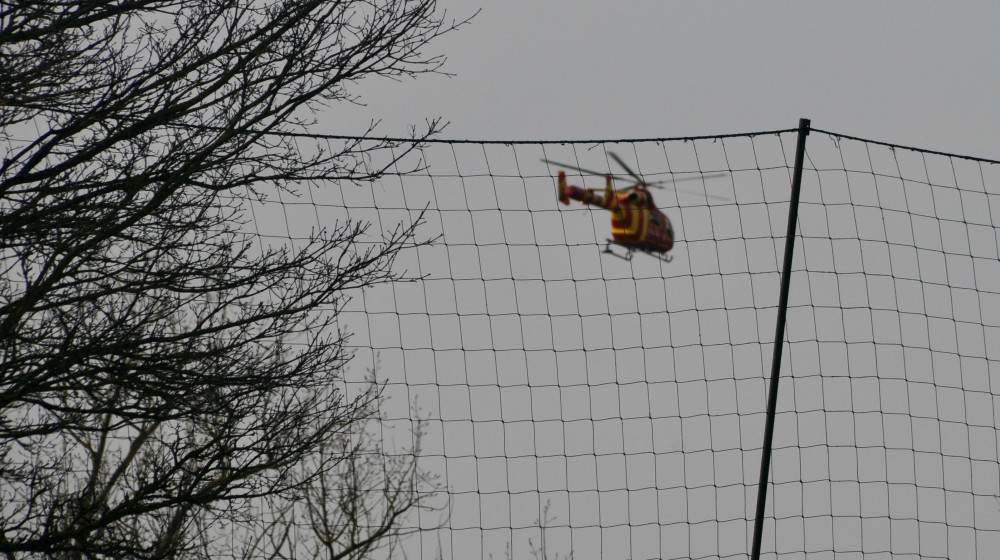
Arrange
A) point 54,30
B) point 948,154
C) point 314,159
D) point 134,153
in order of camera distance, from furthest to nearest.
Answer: point 948,154
point 314,159
point 134,153
point 54,30

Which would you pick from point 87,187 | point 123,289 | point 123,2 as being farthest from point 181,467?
point 123,2

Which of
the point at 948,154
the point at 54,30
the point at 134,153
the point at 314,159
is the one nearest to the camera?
the point at 54,30

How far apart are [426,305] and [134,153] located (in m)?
1.05

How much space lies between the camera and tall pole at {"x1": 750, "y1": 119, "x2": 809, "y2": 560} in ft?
11.6

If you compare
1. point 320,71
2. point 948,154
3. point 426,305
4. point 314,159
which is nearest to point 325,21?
point 320,71

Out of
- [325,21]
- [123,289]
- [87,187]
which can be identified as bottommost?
[123,289]

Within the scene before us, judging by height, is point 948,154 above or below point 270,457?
above

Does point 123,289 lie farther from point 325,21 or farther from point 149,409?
point 325,21

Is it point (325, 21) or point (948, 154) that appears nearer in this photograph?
point (325, 21)

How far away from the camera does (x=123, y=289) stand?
3246 millimetres

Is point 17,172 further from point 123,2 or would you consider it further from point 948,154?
point 948,154

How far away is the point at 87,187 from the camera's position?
3.31 meters

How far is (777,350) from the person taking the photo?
362 centimetres

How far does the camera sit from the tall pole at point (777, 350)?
3543 mm
